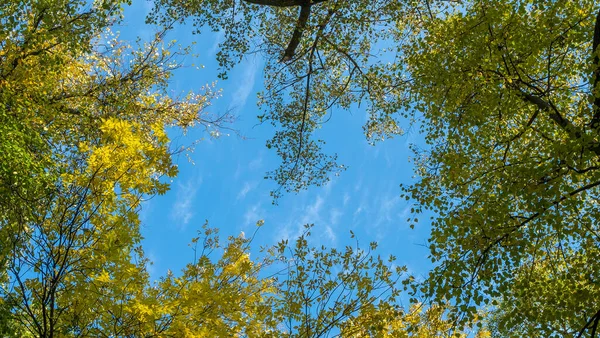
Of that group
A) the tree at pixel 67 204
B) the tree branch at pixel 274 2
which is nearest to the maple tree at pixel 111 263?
the tree at pixel 67 204

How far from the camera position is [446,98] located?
10086 millimetres

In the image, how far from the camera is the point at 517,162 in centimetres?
686

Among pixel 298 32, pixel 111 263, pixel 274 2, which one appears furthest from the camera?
pixel 298 32

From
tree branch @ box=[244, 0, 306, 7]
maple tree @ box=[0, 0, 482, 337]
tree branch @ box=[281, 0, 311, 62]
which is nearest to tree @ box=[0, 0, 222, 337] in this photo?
maple tree @ box=[0, 0, 482, 337]

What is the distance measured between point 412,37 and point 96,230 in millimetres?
13023

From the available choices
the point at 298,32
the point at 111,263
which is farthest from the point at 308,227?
the point at 298,32

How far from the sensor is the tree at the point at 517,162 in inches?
247

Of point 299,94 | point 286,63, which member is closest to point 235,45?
point 286,63

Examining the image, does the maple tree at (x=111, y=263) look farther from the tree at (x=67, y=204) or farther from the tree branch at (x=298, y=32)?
the tree branch at (x=298, y=32)

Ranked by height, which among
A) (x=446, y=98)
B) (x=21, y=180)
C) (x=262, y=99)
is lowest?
(x=21, y=180)

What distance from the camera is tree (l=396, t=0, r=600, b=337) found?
627 centimetres

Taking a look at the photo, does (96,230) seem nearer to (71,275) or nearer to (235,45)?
(71,275)

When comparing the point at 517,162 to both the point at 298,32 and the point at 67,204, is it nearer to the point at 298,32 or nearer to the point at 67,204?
the point at 67,204

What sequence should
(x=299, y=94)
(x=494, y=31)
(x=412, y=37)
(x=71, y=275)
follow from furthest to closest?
(x=299, y=94) → (x=412, y=37) → (x=494, y=31) → (x=71, y=275)
